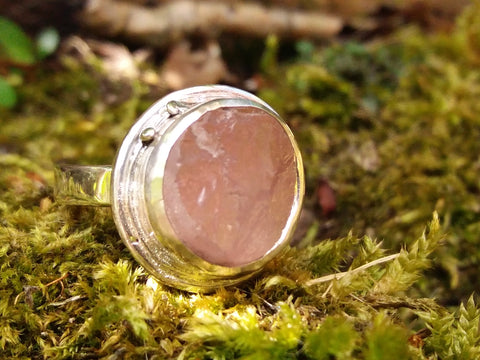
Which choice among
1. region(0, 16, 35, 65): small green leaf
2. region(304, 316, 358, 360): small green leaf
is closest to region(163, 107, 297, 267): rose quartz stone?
region(304, 316, 358, 360): small green leaf

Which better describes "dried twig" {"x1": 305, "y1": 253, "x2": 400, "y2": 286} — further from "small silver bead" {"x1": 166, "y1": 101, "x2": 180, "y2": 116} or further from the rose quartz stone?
"small silver bead" {"x1": 166, "y1": 101, "x2": 180, "y2": 116}

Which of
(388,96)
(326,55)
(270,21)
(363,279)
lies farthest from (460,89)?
(363,279)

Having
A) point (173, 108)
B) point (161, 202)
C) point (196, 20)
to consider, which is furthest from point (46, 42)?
point (161, 202)

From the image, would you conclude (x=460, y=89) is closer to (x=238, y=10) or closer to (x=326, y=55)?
(x=326, y=55)

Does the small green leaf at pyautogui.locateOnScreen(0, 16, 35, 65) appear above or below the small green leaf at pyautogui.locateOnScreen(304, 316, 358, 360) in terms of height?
above

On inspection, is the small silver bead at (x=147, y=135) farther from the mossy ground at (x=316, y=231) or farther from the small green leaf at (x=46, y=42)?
the small green leaf at (x=46, y=42)

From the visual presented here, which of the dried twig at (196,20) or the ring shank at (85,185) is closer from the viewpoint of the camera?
the ring shank at (85,185)

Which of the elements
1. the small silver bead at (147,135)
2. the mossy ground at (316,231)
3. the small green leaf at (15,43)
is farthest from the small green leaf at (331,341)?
the small green leaf at (15,43)
